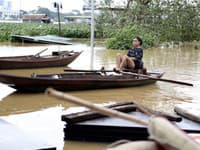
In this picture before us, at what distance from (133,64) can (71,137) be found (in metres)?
4.24

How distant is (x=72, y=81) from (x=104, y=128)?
331 centimetres

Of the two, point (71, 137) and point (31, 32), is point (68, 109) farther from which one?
point (31, 32)

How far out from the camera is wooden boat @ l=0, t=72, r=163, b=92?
25.9ft

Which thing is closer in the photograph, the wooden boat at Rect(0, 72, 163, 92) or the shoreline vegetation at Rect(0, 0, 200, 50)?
the wooden boat at Rect(0, 72, 163, 92)

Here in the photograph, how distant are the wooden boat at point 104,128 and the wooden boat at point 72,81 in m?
2.81

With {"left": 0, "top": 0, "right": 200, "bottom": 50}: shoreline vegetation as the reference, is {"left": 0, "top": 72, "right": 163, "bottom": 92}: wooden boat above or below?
below

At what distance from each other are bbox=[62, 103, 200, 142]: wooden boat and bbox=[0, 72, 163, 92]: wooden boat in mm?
2809

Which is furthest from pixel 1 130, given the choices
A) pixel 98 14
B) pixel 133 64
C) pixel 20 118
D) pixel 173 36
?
pixel 98 14

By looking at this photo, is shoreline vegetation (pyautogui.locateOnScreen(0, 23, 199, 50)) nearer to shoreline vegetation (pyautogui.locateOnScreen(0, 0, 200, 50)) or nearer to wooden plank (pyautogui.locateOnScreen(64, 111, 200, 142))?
shoreline vegetation (pyautogui.locateOnScreen(0, 0, 200, 50))

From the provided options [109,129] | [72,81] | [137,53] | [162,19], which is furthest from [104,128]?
[162,19]

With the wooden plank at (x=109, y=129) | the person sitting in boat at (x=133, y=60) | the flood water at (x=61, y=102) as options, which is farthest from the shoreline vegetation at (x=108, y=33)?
the wooden plank at (x=109, y=129)

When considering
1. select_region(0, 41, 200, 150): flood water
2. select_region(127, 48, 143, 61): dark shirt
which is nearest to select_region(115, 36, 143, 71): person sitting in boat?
select_region(127, 48, 143, 61): dark shirt

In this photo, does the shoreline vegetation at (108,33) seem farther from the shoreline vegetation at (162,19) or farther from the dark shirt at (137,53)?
the dark shirt at (137,53)

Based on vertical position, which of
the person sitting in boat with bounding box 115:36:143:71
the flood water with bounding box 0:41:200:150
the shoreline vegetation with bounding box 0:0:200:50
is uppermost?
the shoreline vegetation with bounding box 0:0:200:50
